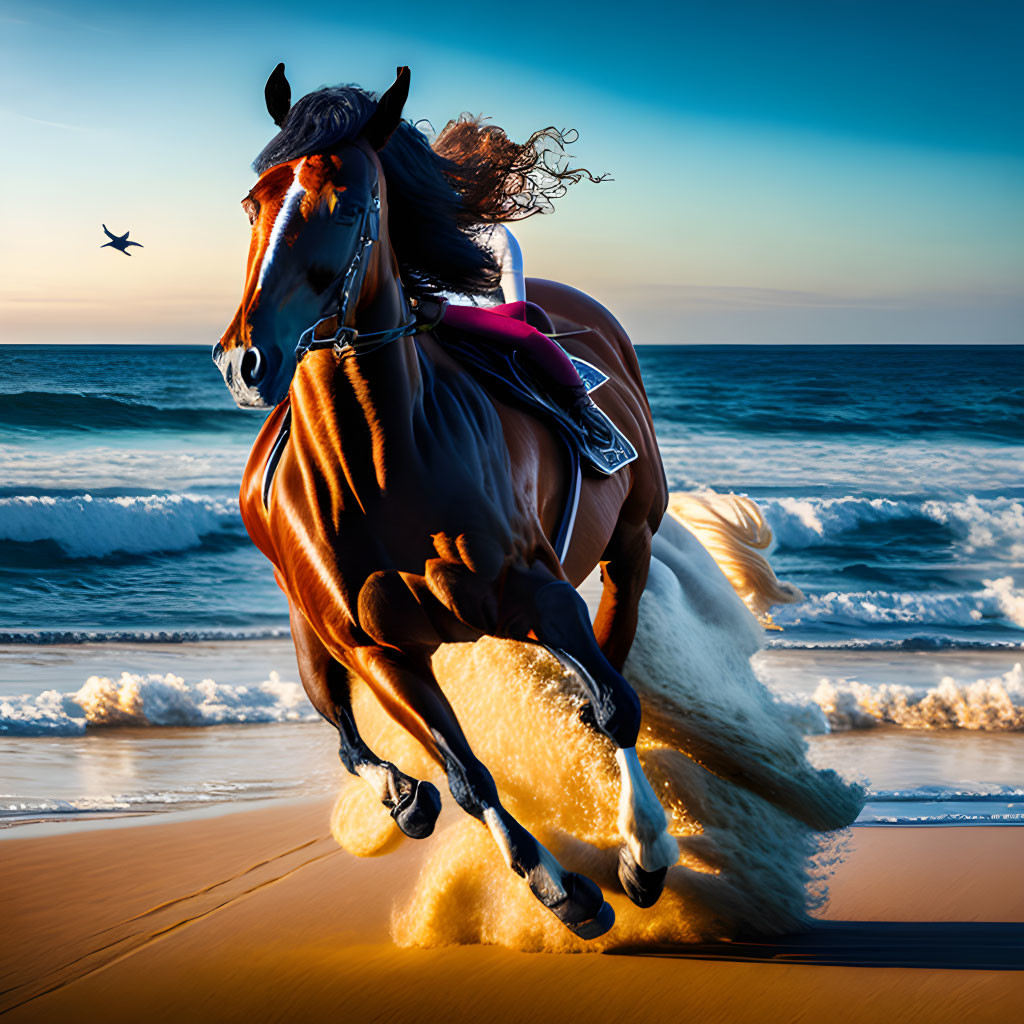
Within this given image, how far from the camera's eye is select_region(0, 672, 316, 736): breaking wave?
6.32 meters

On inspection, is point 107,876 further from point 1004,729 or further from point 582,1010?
point 1004,729

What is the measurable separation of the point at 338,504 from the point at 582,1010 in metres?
1.55

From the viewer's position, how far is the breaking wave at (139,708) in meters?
6.32

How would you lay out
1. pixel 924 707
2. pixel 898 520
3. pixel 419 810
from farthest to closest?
pixel 898 520 → pixel 924 707 → pixel 419 810

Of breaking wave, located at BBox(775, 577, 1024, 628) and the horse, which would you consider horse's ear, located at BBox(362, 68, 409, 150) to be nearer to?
the horse

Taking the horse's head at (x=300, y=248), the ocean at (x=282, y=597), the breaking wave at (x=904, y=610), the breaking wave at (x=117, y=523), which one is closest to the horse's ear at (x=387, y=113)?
the horse's head at (x=300, y=248)

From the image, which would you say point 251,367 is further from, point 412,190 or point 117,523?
point 117,523

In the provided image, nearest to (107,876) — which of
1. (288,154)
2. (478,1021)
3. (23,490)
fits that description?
(478,1021)

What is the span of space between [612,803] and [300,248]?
7.19 feet

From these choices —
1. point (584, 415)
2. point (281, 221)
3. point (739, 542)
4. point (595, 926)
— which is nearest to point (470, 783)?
point (595, 926)

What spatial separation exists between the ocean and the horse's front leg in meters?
2.30

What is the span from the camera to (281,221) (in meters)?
2.14

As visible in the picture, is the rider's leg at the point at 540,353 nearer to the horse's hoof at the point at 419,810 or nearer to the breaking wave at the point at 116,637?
the horse's hoof at the point at 419,810

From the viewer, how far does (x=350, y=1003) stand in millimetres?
3029
